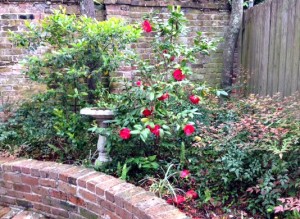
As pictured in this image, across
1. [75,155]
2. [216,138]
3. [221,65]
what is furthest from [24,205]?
[221,65]

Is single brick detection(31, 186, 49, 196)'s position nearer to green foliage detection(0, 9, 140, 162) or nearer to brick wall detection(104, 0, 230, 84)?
green foliage detection(0, 9, 140, 162)

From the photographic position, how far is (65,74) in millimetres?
2686

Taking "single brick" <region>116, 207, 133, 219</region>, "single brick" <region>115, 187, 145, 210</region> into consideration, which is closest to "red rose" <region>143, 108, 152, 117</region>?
"single brick" <region>115, 187, 145, 210</region>

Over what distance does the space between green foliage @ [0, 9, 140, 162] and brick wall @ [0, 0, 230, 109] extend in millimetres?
548

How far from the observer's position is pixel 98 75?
9.19ft

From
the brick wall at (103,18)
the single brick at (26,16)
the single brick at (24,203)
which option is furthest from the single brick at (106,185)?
the single brick at (26,16)

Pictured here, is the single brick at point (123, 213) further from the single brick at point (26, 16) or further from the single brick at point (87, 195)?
the single brick at point (26, 16)

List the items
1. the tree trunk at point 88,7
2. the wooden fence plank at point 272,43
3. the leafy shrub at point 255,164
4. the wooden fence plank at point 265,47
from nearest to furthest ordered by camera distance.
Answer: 1. the leafy shrub at point 255,164
2. the wooden fence plank at point 272,43
3. the wooden fence plank at point 265,47
4. the tree trunk at point 88,7

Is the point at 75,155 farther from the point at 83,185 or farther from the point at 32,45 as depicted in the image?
the point at 32,45

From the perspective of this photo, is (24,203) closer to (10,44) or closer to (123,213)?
(123,213)

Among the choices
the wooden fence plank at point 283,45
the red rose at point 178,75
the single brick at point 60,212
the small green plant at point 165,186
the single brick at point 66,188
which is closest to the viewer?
the small green plant at point 165,186

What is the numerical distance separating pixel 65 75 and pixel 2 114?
3.84 ft

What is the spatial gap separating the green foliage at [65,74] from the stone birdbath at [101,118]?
0.23 meters

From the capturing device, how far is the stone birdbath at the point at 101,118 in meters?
2.33
